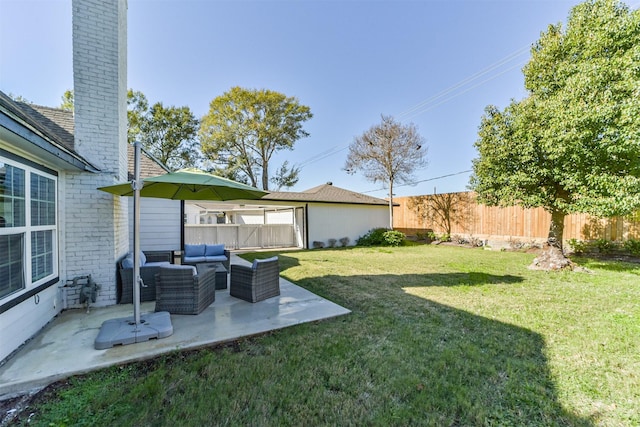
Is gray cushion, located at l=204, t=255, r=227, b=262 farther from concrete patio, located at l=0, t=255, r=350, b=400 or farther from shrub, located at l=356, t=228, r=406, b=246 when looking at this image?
shrub, located at l=356, t=228, r=406, b=246

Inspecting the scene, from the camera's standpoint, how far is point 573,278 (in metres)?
6.56

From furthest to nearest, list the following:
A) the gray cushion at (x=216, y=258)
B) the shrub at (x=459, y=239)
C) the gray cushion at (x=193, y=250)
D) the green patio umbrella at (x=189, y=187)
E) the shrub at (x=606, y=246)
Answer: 1. the shrub at (x=459, y=239)
2. the shrub at (x=606, y=246)
3. the gray cushion at (x=193, y=250)
4. the gray cushion at (x=216, y=258)
5. the green patio umbrella at (x=189, y=187)

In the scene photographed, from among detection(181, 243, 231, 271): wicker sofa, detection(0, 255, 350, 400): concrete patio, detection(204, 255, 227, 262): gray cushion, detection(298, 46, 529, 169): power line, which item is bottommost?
detection(0, 255, 350, 400): concrete patio

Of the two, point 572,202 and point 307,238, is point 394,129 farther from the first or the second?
point 572,202

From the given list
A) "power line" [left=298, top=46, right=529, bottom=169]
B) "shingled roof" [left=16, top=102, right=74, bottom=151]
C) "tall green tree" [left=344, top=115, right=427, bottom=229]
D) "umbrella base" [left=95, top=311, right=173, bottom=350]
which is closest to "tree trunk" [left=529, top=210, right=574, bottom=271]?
"power line" [left=298, top=46, right=529, bottom=169]

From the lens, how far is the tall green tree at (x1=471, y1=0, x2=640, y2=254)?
19.4 ft

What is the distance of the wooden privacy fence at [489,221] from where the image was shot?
990cm

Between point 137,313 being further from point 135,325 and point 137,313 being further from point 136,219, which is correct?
point 136,219

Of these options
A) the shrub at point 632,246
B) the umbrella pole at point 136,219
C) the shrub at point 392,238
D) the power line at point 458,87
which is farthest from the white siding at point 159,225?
the shrub at point 632,246

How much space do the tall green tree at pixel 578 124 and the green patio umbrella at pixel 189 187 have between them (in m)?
7.33

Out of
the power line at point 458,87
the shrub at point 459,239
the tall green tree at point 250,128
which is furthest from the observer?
the tall green tree at point 250,128

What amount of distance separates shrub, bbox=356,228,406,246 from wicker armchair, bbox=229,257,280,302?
10527 millimetres

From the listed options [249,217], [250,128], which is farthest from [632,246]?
[250,128]

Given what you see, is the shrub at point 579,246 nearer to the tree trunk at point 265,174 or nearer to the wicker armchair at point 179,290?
the wicker armchair at point 179,290
